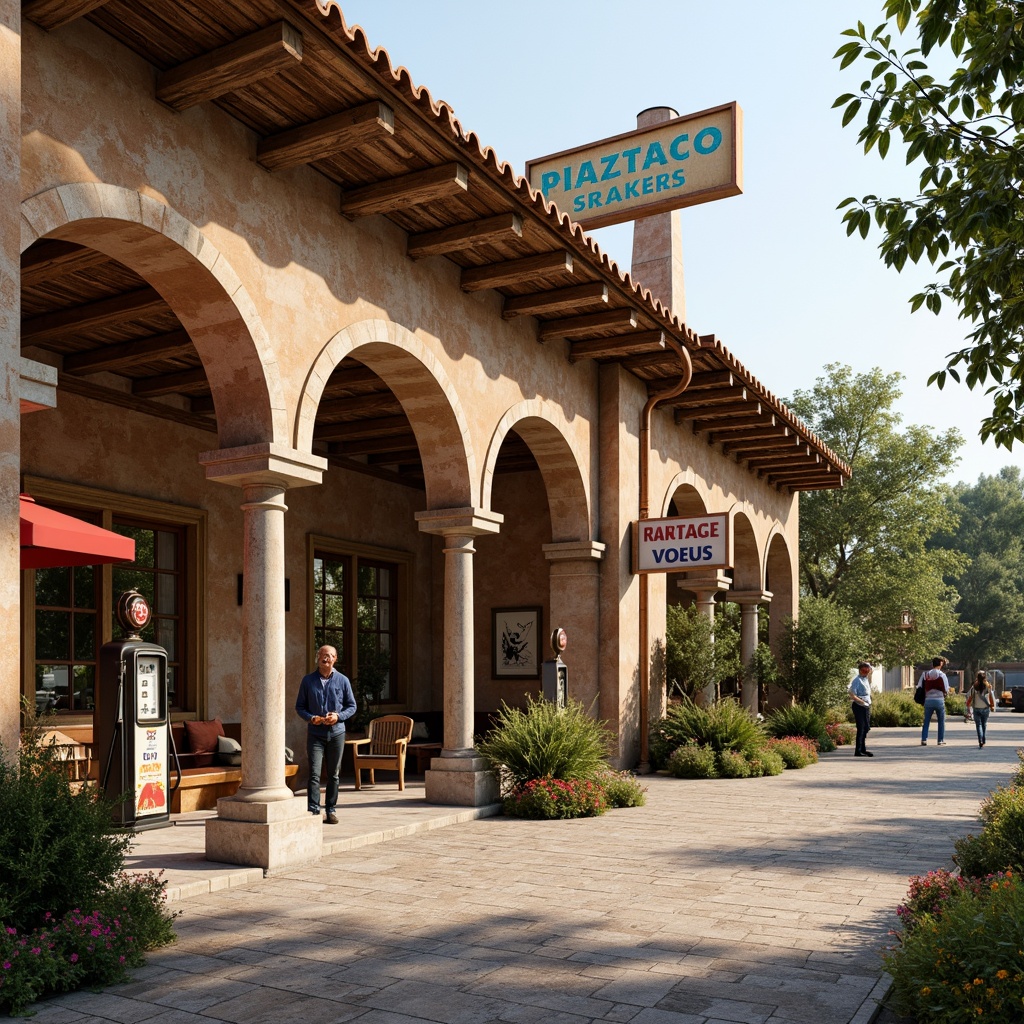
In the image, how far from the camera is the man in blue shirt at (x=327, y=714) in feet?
29.2

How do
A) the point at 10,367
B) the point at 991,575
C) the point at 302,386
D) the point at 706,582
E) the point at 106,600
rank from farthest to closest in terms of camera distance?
the point at 991,575 → the point at 706,582 → the point at 106,600 → the point at 302,386 → the point at 10,367

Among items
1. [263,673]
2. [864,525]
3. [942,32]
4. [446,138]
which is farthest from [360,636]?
[864,525]

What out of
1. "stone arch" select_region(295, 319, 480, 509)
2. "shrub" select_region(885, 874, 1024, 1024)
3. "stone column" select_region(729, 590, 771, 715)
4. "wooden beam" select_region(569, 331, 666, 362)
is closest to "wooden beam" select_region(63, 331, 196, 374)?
"stone arch" select_region(295, 319, 480, 509)

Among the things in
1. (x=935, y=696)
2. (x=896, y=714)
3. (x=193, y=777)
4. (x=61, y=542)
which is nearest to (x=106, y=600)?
(x=193, y=777)

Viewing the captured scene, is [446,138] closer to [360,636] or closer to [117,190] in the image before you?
[117,190]

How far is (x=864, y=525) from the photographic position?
99.6ft

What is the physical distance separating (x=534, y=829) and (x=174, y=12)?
660cm

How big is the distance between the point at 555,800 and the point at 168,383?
226 inches

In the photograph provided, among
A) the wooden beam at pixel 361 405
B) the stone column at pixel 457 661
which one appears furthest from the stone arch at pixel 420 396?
the wooden beam at pixel 361 405

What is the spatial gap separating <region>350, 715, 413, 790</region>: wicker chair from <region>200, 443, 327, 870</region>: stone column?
12.4 ft

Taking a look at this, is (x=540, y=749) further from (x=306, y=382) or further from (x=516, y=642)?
(x=516, y=642)

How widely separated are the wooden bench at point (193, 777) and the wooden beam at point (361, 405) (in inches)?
157

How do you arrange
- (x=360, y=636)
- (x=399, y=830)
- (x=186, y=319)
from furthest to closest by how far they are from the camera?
(x=360, y=636) < (x=399, y=830) < (x=186, y=319)

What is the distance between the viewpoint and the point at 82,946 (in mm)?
4613
